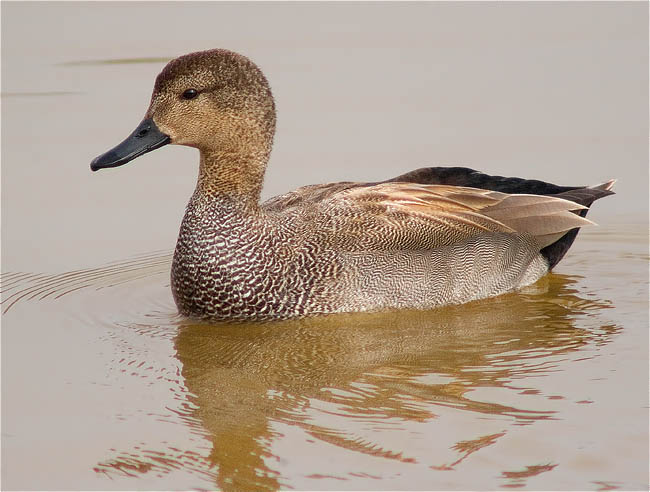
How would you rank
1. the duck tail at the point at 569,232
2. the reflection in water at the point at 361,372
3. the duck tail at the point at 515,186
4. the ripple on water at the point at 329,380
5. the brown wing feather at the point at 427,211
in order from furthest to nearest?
1. the duck tail at the point at 569,232
2. the duck tail at the point at 515,186
3. the brown wing feather at the point at 427,211
4. the reflection in water at the point at 361,372
5. the ripple on water at the point at 329,380

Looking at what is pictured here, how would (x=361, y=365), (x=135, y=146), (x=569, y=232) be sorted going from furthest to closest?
(x=569, y=232) < (x=135, y=146) < (x=361, y=365)

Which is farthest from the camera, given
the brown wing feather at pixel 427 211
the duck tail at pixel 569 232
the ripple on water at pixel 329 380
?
the duck tail at pixel 569 232

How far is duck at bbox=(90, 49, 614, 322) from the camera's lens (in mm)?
8898

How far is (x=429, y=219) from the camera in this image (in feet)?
30.7

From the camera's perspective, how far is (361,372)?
792 cm

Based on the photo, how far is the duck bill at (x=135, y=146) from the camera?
29.1 feet

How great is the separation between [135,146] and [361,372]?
242 cm

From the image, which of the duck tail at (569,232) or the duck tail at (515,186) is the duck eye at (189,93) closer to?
the duck tail at (515,186)

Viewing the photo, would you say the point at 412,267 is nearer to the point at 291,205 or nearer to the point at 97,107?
the point at 291,205

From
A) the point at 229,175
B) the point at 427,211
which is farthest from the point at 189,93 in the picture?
the point at 427,211

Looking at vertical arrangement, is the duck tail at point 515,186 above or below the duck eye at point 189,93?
below

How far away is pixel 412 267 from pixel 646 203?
126 inches

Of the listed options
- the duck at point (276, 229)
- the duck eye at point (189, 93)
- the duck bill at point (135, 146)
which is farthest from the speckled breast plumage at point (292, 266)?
the duck eye at point (189, 93)

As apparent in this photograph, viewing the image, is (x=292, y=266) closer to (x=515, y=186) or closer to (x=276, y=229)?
(x=276, y=229)
